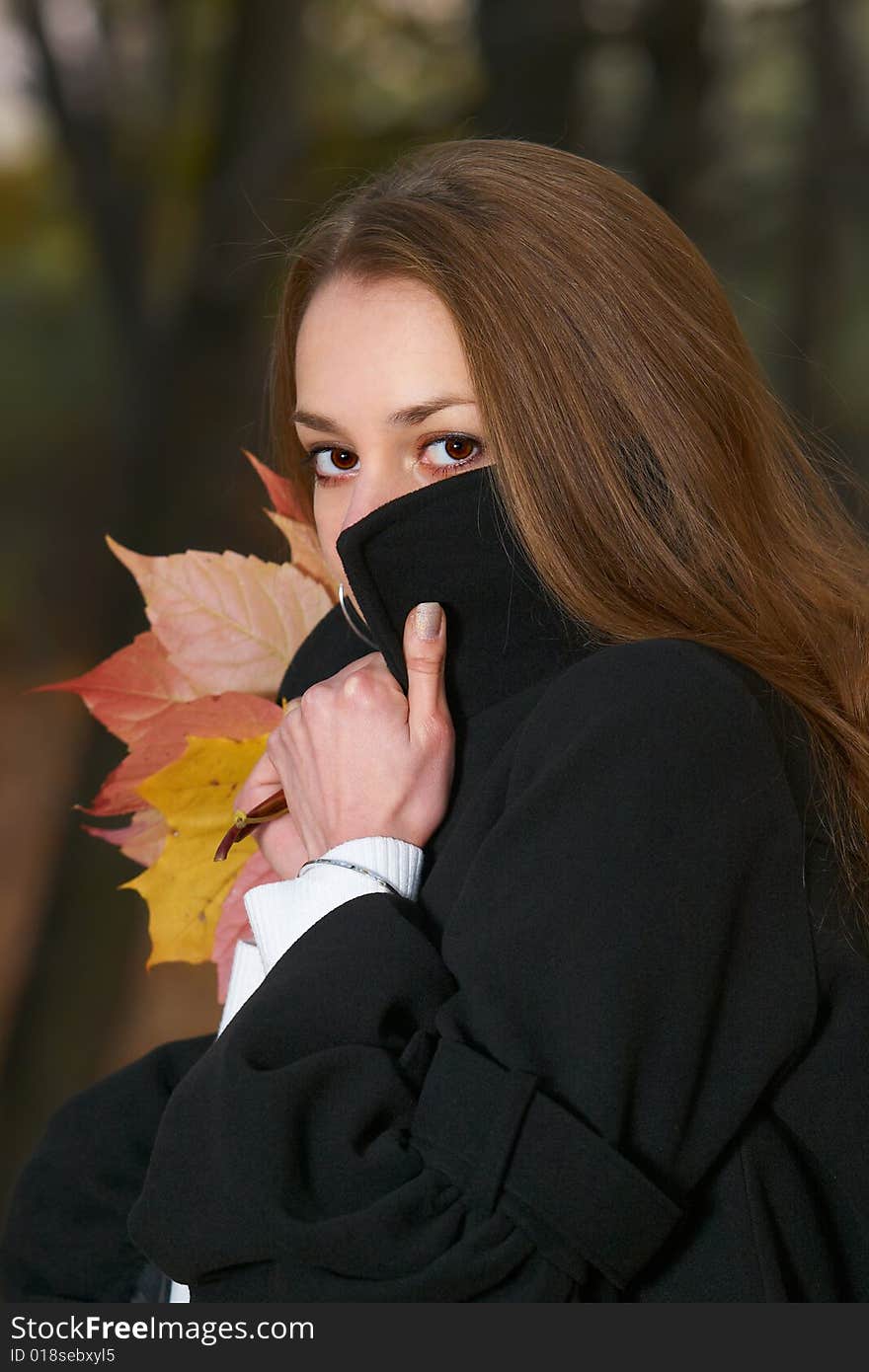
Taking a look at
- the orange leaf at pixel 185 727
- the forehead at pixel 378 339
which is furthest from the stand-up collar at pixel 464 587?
the orange leaf at pixel 185 727

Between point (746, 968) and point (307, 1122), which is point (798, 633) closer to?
point (746, 968)

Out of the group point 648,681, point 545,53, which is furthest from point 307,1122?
point 545,53

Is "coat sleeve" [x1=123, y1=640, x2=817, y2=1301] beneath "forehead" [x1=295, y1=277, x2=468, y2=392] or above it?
beneath

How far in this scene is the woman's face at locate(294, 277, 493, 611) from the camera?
1312mm

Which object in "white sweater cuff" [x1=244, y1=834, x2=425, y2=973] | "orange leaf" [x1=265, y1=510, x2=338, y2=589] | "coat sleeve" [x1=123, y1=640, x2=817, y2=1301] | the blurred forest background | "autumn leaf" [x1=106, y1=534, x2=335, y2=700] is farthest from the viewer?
the blurred forest background

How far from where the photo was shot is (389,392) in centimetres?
133

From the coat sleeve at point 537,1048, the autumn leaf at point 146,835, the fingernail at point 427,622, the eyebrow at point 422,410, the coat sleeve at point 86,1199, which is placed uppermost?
the eyebrow at point 422,410

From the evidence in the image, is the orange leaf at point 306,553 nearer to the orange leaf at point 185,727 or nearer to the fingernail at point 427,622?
the orange leaf at point 185,727

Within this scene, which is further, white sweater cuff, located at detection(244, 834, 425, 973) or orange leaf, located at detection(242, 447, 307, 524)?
orange leaf, located at detection(242, 447, 307, 524)

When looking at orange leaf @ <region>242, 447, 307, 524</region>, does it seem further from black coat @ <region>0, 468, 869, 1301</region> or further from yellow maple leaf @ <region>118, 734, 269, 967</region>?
black coat @ <region>0, 468, 869, 1301</region>

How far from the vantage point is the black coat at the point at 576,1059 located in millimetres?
1025

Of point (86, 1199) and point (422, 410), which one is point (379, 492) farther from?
point (86, 1199)

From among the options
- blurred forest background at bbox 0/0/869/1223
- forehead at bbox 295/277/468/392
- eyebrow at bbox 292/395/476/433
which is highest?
blurred forest background at bbox 0/0/869/1223

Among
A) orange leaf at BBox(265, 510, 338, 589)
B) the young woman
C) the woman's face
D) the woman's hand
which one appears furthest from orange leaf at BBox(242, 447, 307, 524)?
the woman's hand
